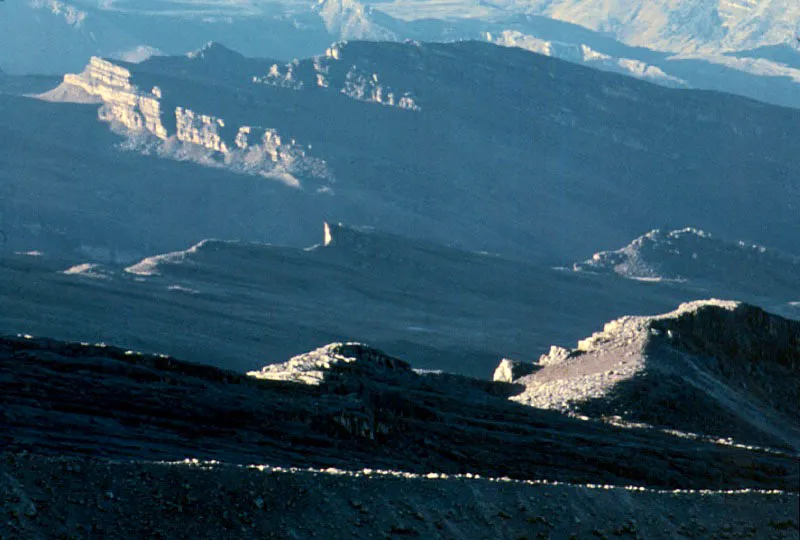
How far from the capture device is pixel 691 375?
2966 centimetres

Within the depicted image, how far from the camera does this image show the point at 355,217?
120250 millimetres

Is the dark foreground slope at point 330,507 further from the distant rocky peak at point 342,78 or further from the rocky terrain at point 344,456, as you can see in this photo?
the distant rocky peak at point 342,78

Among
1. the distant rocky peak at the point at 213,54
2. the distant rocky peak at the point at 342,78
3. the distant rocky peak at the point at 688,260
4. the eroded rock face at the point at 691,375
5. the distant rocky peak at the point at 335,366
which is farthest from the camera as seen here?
the distant rocky peak at the point at 213,54

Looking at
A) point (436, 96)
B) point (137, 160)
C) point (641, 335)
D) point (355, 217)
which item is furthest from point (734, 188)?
point (641, 335)

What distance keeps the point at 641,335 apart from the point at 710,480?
9.92 metres

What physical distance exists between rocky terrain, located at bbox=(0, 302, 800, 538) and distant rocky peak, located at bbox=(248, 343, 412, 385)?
0.22ft

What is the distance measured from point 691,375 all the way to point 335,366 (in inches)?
332

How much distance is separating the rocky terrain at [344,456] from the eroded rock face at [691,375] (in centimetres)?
19

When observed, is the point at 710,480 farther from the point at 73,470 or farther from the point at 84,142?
the point at 84,142

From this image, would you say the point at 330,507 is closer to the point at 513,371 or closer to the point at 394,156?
the point at 513,371

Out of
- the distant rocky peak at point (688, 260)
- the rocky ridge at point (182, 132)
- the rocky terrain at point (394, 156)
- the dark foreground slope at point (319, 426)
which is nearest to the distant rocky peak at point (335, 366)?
the dark foreground slope at point (319, 426)

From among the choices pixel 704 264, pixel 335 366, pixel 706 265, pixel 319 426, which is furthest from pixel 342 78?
pixel 319 426

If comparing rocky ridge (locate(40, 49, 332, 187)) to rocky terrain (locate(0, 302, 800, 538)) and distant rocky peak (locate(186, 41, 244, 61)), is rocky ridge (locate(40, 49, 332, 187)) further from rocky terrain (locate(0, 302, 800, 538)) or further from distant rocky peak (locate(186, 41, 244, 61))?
rocky terrain (locate(0, 302, 800, 538))

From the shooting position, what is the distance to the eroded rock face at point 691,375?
88.6 ft
